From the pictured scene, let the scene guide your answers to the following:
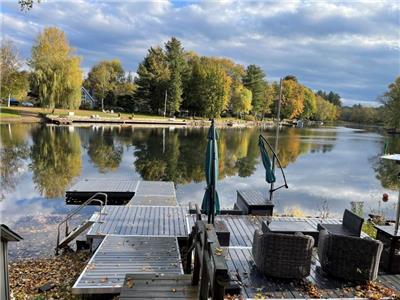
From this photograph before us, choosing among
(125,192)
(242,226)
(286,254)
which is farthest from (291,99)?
(286,254)

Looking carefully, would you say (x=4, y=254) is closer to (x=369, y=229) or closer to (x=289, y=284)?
(x=289, y=284)

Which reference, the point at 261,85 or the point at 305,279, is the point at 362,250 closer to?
the point at 305,279

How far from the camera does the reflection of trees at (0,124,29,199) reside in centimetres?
1330

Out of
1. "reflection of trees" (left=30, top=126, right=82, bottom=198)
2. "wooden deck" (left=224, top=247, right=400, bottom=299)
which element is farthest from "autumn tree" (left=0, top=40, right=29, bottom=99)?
"wooden deck" (left=224, top=247, right=400, bottom=299)

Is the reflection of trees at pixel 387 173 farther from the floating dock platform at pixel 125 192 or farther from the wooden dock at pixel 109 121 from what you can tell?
the wooden dock at pixel 109 121

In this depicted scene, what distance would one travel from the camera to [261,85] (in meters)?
65.3

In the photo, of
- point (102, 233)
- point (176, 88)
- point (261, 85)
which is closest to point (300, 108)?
point (261, 85)

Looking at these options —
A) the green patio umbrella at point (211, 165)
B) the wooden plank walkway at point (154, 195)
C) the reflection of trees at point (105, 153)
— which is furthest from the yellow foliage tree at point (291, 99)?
the green patio umbrella at point (211, 165)

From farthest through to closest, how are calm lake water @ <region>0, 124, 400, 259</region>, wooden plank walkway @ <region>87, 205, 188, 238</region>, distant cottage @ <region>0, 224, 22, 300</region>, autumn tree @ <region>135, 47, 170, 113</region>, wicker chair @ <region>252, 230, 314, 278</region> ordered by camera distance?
autumn tree @ <region>135, 47, 170, 113</region>, calm lake water @ <region>0, 124, 400, 259</region>, wooden plank walkway @ <region>87, 205, 188, 238</region>, wicker chair @ <region>252, 230, 314, 278</region>, distant cottage @ <region>0, 224, 22, 300</region>

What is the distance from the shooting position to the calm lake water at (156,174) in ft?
33.6

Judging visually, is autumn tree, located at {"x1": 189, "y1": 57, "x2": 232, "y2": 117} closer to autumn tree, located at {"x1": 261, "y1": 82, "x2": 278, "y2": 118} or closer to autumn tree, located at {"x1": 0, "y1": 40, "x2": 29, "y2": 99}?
autumn tree, located at {"x1": 261, "y1": 82, "x2": 278, "y2": 118}

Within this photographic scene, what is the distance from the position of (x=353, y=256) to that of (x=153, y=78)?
50.3 meters

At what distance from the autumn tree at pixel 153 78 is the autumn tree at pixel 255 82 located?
58.9 feet

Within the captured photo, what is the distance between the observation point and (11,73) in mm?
33844
